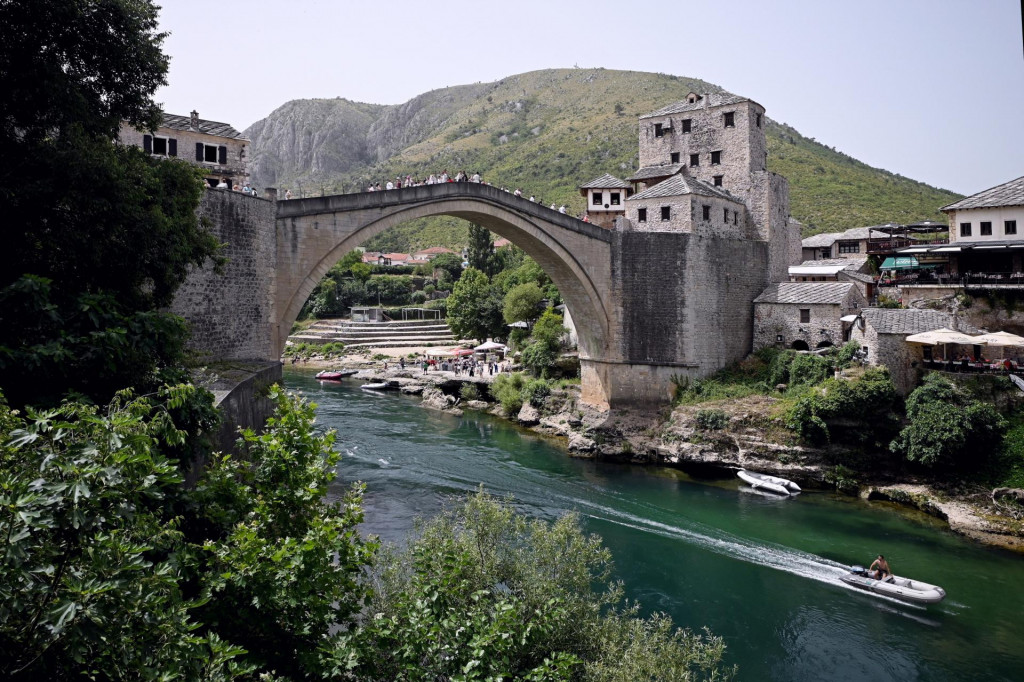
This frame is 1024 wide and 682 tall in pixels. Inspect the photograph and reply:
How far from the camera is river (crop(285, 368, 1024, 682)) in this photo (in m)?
12.6

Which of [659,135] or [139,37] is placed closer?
[139,37]

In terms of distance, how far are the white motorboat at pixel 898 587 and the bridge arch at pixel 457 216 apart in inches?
510

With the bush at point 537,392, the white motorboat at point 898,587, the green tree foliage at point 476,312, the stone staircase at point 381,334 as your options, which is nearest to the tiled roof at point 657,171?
the bush at point 537,392

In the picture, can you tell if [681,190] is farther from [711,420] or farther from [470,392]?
[470,392]

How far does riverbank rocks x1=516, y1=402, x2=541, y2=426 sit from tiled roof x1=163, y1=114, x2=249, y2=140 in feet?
49.7

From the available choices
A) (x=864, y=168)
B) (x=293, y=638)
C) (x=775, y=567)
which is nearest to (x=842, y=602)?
(x=775, y=567)

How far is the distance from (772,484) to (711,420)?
3107mm

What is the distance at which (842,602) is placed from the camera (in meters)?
14.4

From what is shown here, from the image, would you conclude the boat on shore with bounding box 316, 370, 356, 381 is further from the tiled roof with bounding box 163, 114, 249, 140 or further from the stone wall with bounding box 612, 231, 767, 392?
the stone wall with bounding box 612, 231, 767, 392

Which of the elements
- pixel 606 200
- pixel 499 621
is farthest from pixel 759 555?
pixel 606 200

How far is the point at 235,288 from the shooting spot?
604 inches

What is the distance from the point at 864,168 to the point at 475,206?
55.7 metres

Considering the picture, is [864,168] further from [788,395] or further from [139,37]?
[139,37]

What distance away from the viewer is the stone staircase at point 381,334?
5250 centimetres
